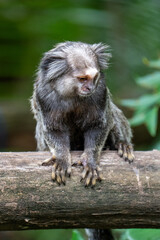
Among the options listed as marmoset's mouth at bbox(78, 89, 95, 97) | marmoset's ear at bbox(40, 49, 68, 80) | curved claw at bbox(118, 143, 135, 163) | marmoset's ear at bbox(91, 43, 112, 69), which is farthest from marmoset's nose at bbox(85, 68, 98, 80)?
curved claw at bbox(118, 143, 135, 163)

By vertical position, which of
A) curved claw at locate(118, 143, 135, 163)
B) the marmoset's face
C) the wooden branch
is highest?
the marmoset's face

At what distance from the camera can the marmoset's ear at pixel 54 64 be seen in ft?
11.1

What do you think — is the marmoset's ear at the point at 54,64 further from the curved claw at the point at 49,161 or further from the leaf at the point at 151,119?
the leaf at the point at 151,119

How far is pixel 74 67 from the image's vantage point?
129 inches

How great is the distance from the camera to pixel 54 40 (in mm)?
6855

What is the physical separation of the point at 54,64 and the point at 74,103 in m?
0.35

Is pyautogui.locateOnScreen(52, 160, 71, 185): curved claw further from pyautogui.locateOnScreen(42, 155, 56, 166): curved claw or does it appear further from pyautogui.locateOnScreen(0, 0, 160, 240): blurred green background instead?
pyautogui.locateOnScreen(0, 0, 160, 240): blurred green background

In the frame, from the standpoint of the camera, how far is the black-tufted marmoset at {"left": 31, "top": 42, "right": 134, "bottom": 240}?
3262 mm

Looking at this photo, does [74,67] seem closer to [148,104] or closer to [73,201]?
[73,201]

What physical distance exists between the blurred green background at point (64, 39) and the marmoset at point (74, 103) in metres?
3.01

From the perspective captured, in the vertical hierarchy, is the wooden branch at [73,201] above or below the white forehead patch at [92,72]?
below

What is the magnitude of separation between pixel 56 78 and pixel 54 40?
3.54 metres

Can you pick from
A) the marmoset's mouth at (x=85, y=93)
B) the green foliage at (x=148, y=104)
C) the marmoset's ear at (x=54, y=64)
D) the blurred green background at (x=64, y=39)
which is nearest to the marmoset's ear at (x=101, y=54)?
the marmoset's ear at (x=54, y=64)

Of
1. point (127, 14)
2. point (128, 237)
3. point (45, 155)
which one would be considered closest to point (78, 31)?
point (127, 14)
